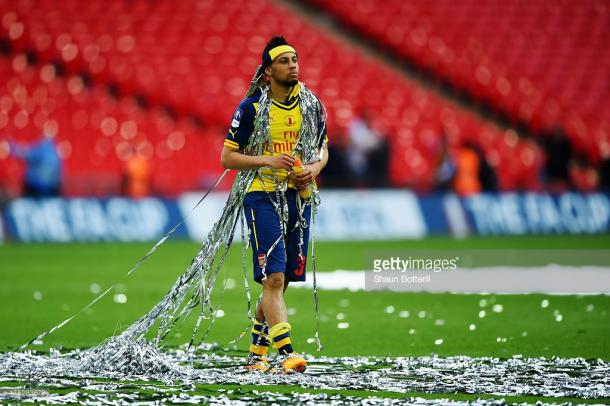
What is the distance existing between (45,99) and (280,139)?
19196 millimetres

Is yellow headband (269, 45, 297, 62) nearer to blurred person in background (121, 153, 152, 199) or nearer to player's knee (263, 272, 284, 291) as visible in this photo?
player's knee (263, 272, 284, 291)

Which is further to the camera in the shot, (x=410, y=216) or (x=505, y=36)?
(x=505, y=36)

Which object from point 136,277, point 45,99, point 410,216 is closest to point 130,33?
point 45,99

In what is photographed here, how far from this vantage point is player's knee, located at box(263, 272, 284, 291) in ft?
28.9

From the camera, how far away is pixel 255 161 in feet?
29.0

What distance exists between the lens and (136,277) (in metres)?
17.3

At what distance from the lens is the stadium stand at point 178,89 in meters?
26.9

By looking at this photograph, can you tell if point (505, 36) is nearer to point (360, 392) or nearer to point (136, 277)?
point (136, 277)

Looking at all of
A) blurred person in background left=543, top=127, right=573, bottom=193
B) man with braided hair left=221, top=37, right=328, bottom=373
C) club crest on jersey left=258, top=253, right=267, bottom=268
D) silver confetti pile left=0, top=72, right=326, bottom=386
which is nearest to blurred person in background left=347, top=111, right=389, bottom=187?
blurred person in background left=543, top=127, right=573, bottom=193

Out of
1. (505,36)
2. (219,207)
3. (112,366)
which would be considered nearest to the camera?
(112,366)

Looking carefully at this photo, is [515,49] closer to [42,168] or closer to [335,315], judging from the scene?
[42,168]

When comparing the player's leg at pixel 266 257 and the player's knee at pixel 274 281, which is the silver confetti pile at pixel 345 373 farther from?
the player's knee at pixel 274 281

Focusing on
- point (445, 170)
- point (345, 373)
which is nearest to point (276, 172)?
point (345, 373)

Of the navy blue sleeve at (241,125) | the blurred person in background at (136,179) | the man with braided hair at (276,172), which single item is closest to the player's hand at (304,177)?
the man with braided hair at (276,172)
